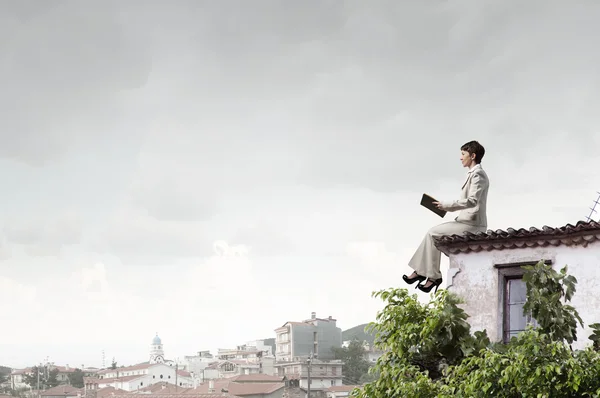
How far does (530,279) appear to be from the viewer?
10180mm

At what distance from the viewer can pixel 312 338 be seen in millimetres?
111500

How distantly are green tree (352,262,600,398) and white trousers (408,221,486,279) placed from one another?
0.45 metres

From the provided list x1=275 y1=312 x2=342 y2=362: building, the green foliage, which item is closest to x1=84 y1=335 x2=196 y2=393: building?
x1=275 y1=312 x2=342 y2=362: building

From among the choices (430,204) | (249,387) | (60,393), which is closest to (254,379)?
(249,387)

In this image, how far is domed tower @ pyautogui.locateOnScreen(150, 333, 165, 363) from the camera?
142250 millimetres

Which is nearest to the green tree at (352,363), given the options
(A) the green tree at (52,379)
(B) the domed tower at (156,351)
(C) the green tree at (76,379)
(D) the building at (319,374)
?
(D) the building at (319,374)

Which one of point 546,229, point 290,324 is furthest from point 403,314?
point 290,324

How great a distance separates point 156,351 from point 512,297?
141 m

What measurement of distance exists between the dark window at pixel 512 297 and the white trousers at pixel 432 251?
0.72 meters

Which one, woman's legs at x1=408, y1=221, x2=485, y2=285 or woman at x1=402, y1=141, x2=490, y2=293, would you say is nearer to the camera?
woman at x1=402, y1=141, x2=490, y2=293

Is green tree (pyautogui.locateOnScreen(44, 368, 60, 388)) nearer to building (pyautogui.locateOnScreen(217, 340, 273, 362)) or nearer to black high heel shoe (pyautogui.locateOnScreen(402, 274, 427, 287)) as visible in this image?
A: building (pyautogui.locateOnScreen(217, 340, 273, 362))

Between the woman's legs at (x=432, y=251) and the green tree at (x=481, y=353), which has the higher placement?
the woman's legs at (x=432, y=251)

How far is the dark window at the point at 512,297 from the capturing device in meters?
10.8

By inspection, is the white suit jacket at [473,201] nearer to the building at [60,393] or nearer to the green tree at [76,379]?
the building at [60,393]
